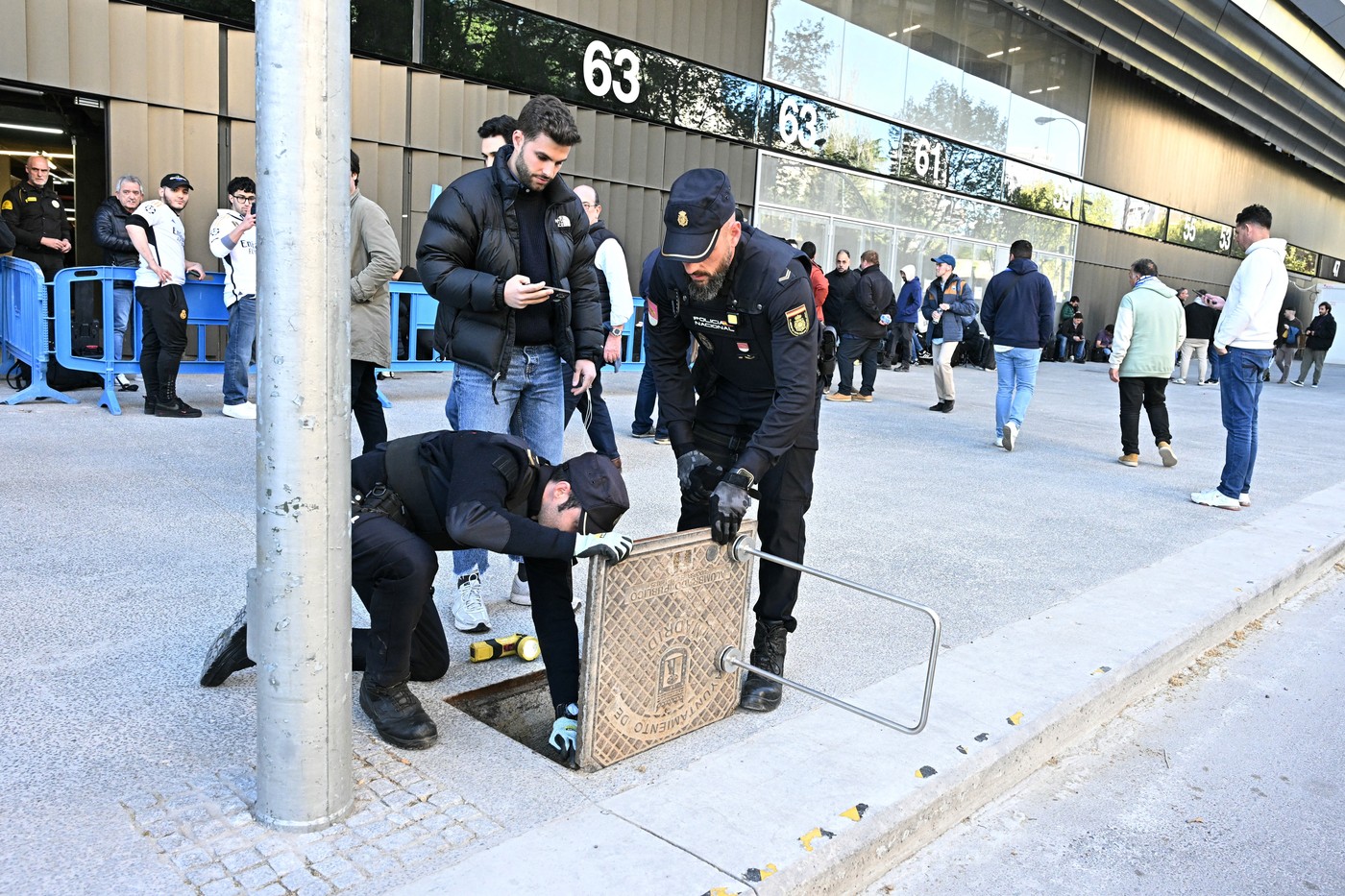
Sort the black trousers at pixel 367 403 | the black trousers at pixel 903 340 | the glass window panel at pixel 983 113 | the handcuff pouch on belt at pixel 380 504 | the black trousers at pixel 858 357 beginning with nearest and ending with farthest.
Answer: the handcuff pouch on belt at pixel 380 504 < the black trousers at pixel 367 403 < the black trousers at pixel 858 357 < the black trousers at pixel 903 340 < the glass window panel at pixel 983 113

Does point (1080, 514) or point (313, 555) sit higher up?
point (313, 555)

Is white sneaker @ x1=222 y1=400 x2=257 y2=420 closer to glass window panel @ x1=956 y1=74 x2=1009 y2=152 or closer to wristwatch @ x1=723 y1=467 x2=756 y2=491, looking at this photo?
wristwatch @ x1=723 y1=467 x2=756 y2=491

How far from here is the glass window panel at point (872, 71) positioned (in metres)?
18.8

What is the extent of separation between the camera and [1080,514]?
22.4 feet

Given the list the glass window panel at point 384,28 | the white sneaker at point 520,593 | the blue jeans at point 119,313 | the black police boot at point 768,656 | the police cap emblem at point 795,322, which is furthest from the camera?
the glass window panel at point 384,28

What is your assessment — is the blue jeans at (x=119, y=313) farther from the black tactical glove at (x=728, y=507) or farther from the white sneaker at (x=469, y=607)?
the black tactical glove at (x=728, y=507)

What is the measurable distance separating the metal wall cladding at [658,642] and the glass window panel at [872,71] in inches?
681

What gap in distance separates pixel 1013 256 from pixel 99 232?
26.7 feet

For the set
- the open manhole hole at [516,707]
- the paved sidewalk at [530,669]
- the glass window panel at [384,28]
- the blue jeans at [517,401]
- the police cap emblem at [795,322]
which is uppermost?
the glass window panel at [384,28]

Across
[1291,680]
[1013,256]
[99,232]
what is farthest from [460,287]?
[1013,256]

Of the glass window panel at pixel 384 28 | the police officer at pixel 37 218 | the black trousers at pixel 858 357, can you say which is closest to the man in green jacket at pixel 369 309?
the police officer at pixel 37 218

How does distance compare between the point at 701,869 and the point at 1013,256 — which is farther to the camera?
the point at 1013,256

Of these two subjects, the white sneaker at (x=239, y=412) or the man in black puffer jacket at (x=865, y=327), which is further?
the man in black puffer jacket at (x=865, y=327)

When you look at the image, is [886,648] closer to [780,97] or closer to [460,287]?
[460,287]
